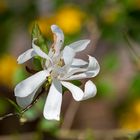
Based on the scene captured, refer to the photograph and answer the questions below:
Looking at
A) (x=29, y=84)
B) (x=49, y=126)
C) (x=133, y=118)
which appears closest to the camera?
(x=29, y=84)

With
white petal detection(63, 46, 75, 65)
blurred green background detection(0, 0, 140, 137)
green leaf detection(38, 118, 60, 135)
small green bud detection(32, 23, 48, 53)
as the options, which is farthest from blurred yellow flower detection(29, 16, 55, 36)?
white petal detection(63, 46, 75, 65)

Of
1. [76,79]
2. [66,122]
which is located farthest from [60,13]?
[76,79]

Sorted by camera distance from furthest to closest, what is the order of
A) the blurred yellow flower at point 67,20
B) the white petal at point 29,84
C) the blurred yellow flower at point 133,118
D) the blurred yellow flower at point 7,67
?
the blurred yellow flower at point 7,67 < the blurred yellow flower at point 133,118 < the blurred yellow flower at point 67,20 < the white petal at point 29,84

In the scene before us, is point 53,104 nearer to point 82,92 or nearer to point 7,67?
point 82,92

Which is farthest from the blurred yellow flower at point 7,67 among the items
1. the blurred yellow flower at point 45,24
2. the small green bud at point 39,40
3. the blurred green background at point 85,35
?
the small green bud at point 39,40

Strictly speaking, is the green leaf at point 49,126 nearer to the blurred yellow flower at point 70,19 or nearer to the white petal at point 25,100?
the blurred yellow flower at point 70,19

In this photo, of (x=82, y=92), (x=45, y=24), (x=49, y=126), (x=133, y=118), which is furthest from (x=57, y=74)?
(x=133, y=118)
